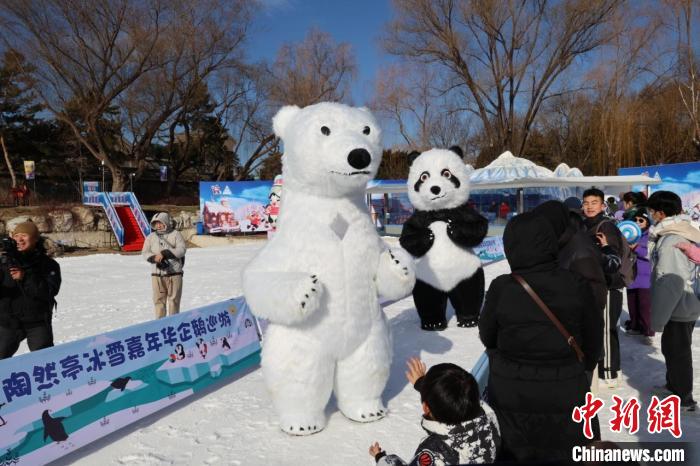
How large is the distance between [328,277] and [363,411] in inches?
35.1

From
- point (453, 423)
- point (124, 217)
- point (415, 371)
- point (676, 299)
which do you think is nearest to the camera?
point (453, 423)

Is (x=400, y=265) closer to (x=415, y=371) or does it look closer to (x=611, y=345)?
(x=415, y=371)

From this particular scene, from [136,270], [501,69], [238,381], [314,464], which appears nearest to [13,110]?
[136,270]

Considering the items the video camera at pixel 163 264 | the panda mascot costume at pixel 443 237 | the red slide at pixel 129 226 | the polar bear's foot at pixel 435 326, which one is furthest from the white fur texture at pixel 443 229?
the red slide at pixel 129 226

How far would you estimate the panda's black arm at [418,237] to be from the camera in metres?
5.25

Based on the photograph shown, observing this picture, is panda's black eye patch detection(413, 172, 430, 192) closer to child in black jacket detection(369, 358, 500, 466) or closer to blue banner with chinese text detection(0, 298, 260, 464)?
blue banner with chinese text detection(0, 298, 260, 464)

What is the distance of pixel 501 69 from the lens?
21.7 metres

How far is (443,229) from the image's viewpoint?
5.22 m

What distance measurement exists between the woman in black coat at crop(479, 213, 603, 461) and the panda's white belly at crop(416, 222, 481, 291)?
309 cm

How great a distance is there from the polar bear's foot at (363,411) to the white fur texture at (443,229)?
2312mm

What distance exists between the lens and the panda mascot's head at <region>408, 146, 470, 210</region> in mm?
5176

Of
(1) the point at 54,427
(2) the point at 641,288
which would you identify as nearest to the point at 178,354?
(1) the point at 54,427

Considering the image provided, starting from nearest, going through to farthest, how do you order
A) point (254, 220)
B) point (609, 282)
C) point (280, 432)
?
point (280, 432) < point (609, 282) < point (254, 220)

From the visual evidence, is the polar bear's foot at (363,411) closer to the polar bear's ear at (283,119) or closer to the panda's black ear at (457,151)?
the polar bear's ear at (283,119)
